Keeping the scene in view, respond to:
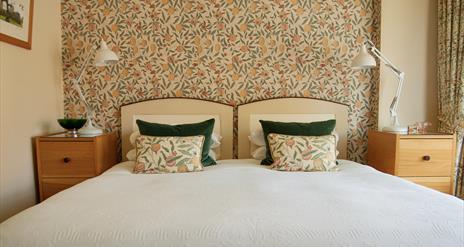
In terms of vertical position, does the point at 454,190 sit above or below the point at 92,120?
below

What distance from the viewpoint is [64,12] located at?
2469 mm

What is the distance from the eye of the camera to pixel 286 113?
250cm

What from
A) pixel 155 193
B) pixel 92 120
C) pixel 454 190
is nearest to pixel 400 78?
pixel 454 190

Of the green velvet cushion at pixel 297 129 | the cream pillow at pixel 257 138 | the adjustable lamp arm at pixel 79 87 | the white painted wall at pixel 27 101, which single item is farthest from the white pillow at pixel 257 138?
the white painted wall at pixel 27 101

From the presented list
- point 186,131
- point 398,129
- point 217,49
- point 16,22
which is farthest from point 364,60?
point 16,22

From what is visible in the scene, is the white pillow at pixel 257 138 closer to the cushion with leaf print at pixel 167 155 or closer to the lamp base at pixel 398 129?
the cushion with leaf print at pixel 167 155

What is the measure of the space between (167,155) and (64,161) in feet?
2.67

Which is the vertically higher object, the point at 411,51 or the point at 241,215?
the point at 411,51

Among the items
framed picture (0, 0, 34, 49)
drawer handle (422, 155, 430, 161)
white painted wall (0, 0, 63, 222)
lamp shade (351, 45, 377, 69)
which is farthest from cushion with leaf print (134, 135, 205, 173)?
drawer handle (422, 155, 430, 161)

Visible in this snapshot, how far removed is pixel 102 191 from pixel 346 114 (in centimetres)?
202

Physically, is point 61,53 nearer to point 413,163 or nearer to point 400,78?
point 400,78

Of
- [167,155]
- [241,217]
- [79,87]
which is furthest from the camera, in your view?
[79,87]

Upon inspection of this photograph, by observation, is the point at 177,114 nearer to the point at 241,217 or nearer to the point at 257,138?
the point at 257,138

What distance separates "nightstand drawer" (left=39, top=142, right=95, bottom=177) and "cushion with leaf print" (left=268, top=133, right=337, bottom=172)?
4.40 ft
